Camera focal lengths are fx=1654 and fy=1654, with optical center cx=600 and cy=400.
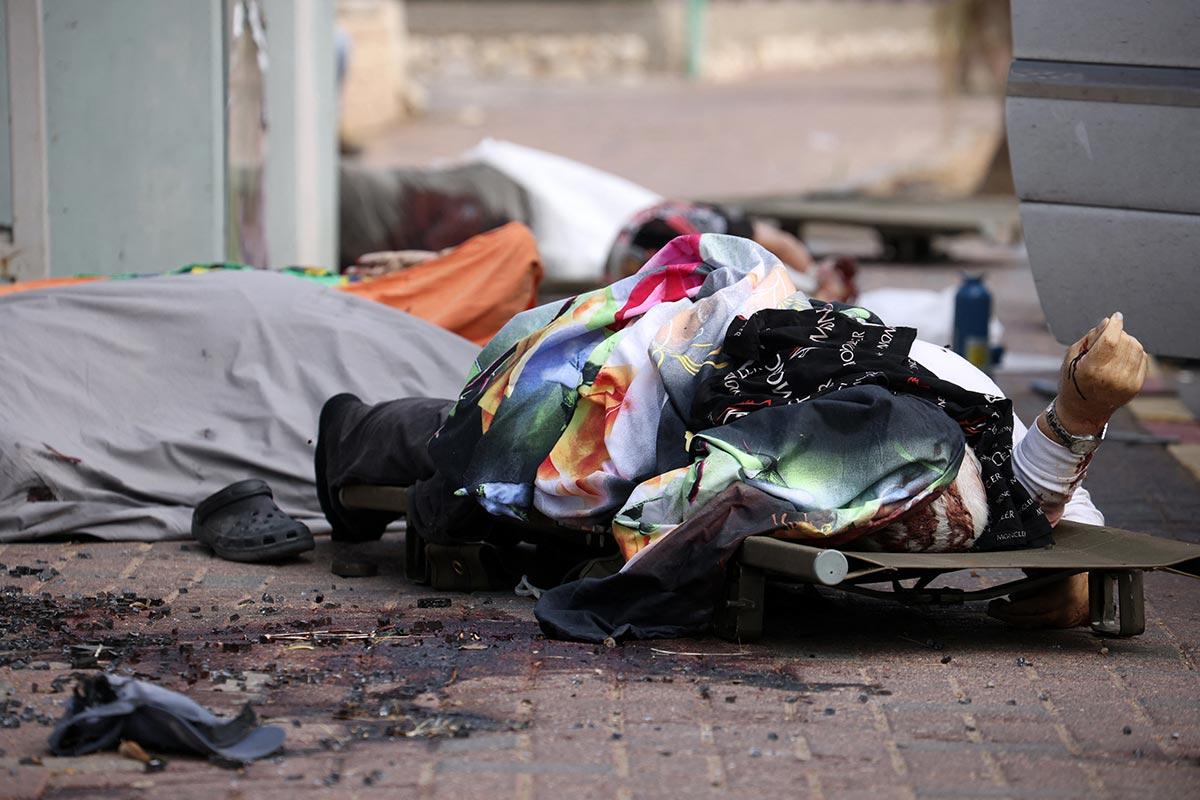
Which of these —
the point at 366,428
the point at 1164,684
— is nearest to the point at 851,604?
the point at 1164,684

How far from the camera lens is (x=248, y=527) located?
4.02 metres

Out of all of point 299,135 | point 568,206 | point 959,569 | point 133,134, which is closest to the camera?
point 959,569

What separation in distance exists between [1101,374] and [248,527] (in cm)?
205

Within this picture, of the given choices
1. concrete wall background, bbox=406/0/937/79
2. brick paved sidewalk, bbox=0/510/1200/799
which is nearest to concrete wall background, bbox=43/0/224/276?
brick paved sidewalk, bbox=0/510/1200/799

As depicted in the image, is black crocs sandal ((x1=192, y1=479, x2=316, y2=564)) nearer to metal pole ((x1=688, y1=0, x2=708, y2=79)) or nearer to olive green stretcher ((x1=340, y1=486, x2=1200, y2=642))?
olive green stretcher ((x1=340, y1=486, x2=1200, y2=642))

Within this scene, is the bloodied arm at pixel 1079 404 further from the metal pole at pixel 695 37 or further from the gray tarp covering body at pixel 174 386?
the metal pole at pixel 695 37

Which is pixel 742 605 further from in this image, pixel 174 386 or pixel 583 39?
pixel 583 39

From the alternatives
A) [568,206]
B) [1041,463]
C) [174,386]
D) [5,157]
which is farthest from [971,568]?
[568,206]

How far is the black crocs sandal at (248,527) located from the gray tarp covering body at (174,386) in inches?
7.3

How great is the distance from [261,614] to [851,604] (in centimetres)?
128

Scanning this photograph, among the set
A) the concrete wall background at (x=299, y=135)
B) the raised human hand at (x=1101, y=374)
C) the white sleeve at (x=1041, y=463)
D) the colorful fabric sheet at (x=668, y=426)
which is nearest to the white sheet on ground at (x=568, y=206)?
the concrete wall background at (x=299, y=135)

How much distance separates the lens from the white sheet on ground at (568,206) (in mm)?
8586

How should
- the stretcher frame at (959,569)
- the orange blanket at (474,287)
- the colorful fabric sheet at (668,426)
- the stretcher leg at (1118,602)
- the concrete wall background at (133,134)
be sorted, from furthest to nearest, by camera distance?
the concrete wall background at (133,134) → the orange blanket at (474,287) → the stretcher leg at (1118,602) → the colorful fabric sheet at (668,426) → the stretcher frame at (959,569)

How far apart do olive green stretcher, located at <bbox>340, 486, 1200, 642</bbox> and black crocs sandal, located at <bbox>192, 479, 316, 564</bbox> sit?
3.98 ft
